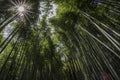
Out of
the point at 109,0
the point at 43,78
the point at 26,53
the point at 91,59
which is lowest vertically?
the point at 43,78

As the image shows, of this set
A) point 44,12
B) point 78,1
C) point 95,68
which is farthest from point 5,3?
point 95,68

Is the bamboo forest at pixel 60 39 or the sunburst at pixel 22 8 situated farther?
the sunburst at pixel 22 8

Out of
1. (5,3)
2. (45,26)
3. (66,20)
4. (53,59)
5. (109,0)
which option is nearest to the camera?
(109,0)

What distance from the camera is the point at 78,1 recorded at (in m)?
6.11

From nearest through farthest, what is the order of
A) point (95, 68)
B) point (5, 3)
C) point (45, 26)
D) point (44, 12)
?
1. point (95, 68)
2. point (5, 3)
3. point (44, 12)
4. point (45, 26)

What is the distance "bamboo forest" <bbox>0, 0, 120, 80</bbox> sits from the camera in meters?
5.45

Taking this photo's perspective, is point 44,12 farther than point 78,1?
Yes

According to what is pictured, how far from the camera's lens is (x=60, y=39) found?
915 centimetres

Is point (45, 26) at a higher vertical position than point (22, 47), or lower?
higher

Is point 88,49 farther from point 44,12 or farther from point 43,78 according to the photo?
point 43,78

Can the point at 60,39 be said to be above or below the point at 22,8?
below

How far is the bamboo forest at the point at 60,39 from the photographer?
545cm

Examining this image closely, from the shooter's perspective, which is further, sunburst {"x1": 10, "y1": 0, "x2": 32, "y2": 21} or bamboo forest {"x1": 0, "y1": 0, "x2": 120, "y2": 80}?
sunburst {"x1": 10, "y1": 0, "x2": 32, "y2": 21}

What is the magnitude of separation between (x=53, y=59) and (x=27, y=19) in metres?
2.95
